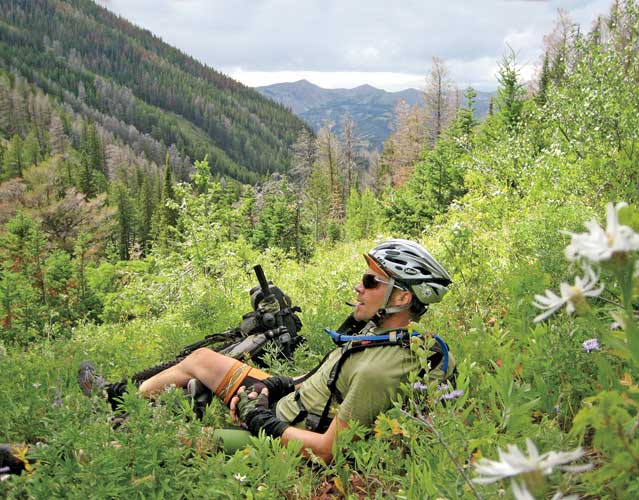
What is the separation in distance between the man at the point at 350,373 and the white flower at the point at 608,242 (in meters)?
2.36

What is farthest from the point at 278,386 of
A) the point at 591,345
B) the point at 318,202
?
the point at 318,202

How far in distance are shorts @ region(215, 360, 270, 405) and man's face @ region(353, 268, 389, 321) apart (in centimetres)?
104

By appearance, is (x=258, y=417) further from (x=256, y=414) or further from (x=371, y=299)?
(x=371, y=299)

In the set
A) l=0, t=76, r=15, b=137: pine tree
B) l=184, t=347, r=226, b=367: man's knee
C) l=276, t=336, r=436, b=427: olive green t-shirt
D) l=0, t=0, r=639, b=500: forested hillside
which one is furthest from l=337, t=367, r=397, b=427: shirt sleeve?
l=0, t=76, r=15, b=137: pine tree

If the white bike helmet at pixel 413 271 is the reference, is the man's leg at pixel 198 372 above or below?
below

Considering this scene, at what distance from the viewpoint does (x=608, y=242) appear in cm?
77

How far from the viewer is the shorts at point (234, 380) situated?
4.00 m

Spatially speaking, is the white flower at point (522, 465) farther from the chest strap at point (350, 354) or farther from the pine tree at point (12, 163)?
the pine tree at point (12, 163)

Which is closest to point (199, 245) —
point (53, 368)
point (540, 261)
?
point (53, 368)

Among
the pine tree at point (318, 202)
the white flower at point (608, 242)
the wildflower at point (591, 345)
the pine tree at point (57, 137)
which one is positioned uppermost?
the pine tree at point (57, 137)

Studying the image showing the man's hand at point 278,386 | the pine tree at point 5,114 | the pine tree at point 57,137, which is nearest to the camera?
the man's hand at point 278,386

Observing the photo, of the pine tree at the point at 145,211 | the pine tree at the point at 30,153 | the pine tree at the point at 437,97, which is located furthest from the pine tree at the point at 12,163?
the pine tree at the point at 437,97

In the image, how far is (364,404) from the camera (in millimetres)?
3055

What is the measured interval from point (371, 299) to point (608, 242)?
3.08 meters
